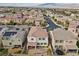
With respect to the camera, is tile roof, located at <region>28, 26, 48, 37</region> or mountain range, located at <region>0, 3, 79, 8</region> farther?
mountain range, located at <region>0, 3, 79, 8</region>

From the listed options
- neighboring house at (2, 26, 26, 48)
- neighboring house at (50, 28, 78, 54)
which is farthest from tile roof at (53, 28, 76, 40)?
neighboring house at (2, 26, 26, 48)

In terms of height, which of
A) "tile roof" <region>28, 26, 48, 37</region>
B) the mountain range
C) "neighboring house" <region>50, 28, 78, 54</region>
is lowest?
"neighboring house" <region>50, 28, 78, 54</region>

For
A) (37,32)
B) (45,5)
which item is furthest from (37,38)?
(45,5)

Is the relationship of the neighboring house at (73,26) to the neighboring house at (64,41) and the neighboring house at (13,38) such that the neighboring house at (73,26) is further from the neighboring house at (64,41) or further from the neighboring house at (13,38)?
the neighboring house at (13,38)

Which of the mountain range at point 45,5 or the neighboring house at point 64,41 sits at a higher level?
the mountain range at point 45,5

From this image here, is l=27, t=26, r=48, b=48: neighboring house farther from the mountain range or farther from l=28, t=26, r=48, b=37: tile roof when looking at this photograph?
the mountain range

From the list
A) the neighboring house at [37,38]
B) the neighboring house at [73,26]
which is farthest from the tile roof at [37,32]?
the neighboring house at [73,26]

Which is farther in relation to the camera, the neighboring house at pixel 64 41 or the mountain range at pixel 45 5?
the mountain range at pixel 45 5
